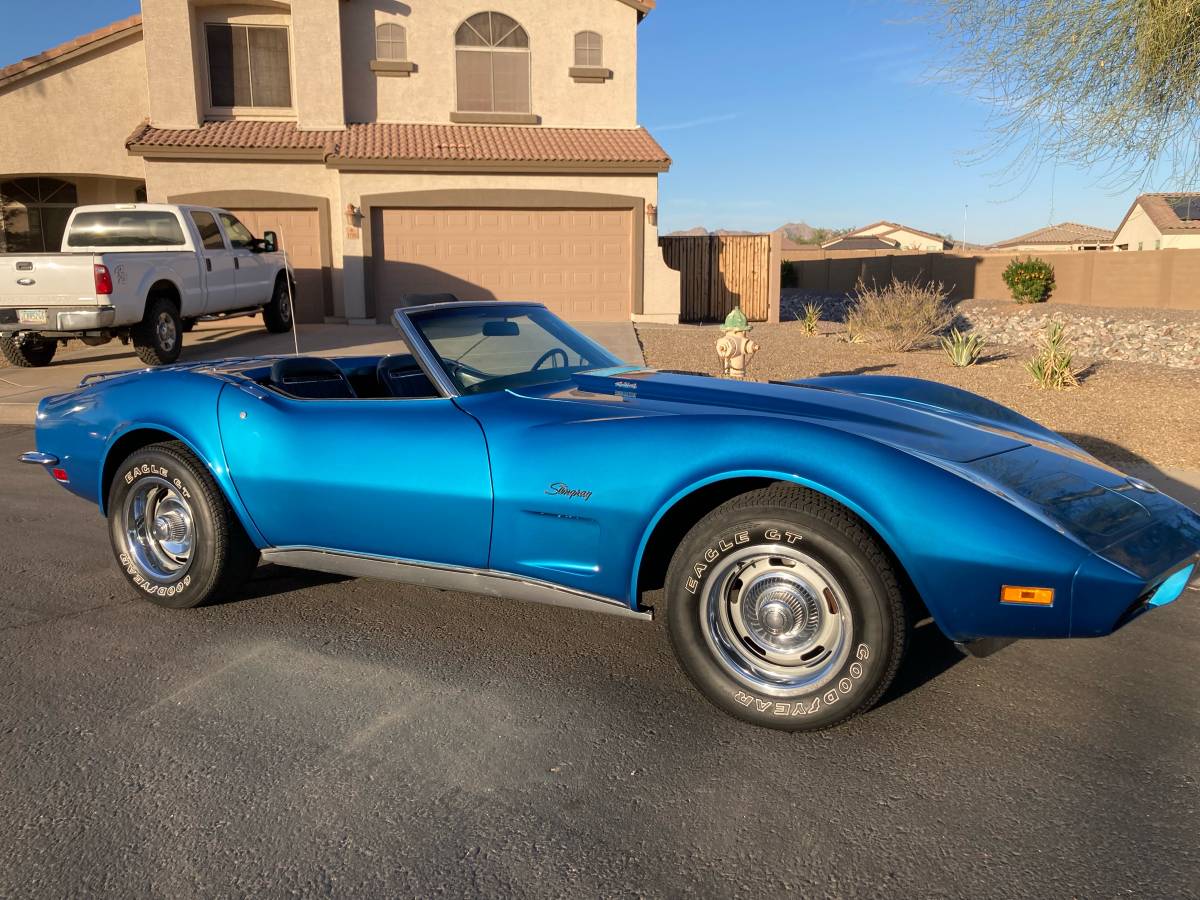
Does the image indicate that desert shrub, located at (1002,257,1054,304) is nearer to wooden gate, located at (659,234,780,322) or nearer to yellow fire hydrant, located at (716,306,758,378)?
wooden gate, located at (659,234,780,322)


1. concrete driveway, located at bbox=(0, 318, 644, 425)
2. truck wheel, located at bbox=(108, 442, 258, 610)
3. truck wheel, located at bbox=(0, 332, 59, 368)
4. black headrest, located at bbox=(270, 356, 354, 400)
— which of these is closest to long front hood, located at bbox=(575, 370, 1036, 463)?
black headrest, located at bbox=(270, 356, 354, 400)

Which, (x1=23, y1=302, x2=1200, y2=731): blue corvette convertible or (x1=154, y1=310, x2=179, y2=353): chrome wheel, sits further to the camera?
(x1=154, y1=310, x2=179, y2=353): chrome wheel

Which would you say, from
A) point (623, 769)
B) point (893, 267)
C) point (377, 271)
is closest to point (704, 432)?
point (623, 769)

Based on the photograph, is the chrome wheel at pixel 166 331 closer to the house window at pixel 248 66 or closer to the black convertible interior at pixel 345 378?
the black convertible interior at pixel 345 378

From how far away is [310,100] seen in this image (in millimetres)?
20172

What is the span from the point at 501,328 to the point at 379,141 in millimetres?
16968

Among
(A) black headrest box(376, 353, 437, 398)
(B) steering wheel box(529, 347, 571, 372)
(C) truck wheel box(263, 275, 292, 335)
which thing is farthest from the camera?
(C) truck wheel box(263, 275, 292, 335)

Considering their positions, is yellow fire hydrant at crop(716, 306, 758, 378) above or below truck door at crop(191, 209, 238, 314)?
below

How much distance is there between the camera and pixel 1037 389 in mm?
11156

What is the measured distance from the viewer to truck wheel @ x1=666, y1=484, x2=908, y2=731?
3076 millimetres

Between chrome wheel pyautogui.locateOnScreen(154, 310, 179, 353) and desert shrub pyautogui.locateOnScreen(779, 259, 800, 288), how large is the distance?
39038mm

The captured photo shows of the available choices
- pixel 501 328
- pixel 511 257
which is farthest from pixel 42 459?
pixel 511 257

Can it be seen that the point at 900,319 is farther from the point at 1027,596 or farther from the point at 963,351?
the point at 1027,596

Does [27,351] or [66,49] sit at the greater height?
[66,49]
